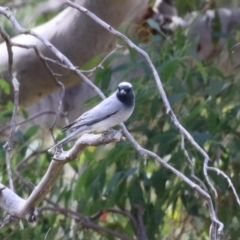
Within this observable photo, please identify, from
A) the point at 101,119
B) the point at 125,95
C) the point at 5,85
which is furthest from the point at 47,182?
the point at 5,85

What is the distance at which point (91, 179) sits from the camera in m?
2.52

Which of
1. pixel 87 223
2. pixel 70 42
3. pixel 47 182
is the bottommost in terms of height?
pixel 87 223

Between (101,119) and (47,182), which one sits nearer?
(47,182)

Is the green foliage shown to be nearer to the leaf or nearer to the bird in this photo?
the leaf

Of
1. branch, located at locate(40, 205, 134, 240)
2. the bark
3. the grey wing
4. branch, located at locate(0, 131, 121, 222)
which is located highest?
the bark

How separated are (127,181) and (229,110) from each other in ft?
1.38

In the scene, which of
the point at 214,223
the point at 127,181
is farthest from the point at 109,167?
the point at 214,223

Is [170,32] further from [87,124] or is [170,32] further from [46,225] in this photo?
[87,124]

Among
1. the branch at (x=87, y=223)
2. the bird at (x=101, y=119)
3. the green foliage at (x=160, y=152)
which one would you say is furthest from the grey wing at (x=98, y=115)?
the branch at (x=87, y=223)

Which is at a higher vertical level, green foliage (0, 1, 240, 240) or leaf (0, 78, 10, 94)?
leaf (0, 78, 10, 94)

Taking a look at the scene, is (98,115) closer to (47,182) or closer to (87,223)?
(47,182)

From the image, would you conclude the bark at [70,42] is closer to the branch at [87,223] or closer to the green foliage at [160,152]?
the green foliage at [160,152]

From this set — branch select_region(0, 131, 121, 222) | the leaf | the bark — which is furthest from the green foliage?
branch select_region(0, 131, 121, 222)

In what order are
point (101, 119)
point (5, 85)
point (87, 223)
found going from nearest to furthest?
1. point (101, 119)
2. point (5, 85)
3. point (87, 223)
